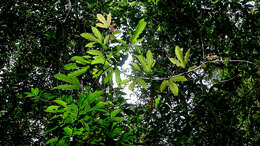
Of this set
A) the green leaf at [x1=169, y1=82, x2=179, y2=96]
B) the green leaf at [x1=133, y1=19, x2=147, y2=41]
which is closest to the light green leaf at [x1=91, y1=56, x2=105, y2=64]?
the green leaf at [x1=133, y1=19, x2=147, y2=41]

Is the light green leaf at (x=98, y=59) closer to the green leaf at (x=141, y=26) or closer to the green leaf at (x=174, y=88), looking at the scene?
the green leaf at (x=141, y=26)

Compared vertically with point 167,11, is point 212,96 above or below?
below

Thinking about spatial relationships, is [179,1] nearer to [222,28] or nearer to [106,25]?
[222,28]

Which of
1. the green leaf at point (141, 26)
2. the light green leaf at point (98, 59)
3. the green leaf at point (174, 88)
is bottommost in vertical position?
the green leaf at point (174, 88)

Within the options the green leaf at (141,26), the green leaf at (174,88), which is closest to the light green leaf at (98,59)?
the green leaf at (141,26)

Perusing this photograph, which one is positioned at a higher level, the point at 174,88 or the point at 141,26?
the point at 141,26

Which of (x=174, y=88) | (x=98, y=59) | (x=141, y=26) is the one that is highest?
(x=141, y=26)

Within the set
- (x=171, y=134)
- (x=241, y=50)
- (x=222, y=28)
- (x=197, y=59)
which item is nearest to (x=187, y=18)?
(x=222, y=28)

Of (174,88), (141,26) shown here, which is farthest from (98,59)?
(174,88)

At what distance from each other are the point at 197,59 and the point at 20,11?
3221mm

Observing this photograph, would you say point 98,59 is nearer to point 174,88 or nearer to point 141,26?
point 141,26

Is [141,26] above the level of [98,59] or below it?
above

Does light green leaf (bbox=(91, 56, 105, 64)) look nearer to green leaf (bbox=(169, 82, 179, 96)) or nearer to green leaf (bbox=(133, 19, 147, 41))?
green leaf (bbox=(133, 19, 147, 41))

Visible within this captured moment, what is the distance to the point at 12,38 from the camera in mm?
2693
